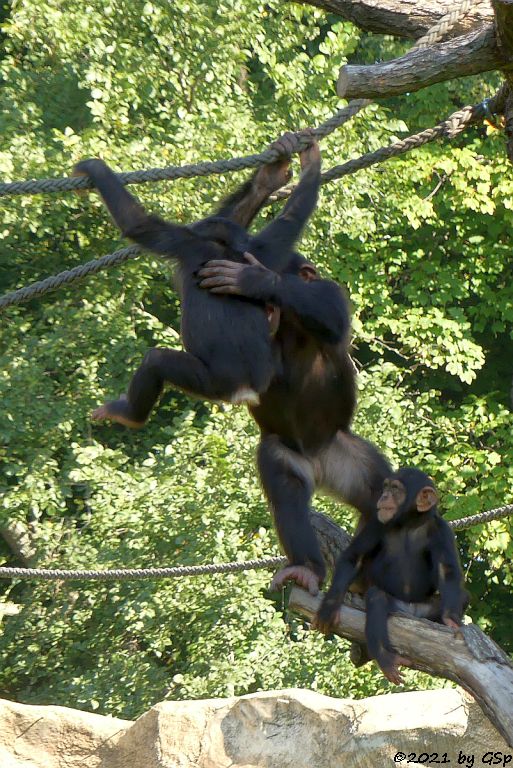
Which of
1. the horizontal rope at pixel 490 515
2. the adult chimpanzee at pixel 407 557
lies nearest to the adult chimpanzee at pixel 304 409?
the adult chimpanzee at pixel 407 557

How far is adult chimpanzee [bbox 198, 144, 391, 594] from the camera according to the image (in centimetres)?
499

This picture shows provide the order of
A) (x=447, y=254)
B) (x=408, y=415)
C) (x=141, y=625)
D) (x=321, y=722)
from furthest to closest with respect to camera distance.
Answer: (x=447, y=254), (x=408, y=415), (x=141, y=625), (x=321, y=722)

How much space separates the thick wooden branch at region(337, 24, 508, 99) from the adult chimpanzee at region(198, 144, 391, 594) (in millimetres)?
702

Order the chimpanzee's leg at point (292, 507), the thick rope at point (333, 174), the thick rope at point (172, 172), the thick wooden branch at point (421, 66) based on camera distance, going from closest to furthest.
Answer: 1. the thick wooden branch at point (421, 66)
2. the thick rope at point (172, 172)
3. the chimpanzee's leg at point (292, 507)
4. the thick rope at point (333, 174)

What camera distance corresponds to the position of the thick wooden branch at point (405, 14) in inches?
208

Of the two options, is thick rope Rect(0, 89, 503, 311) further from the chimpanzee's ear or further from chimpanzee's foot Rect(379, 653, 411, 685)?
chimpanzee's foot Rect(379, 653, 411, 685)

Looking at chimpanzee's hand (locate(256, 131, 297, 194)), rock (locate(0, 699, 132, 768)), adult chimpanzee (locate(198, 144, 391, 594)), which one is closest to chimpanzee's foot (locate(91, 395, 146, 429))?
adult chimpanzee (locate(198, 144, 391, 594))

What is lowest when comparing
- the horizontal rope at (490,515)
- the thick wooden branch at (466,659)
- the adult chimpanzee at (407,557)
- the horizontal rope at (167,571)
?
the thick wooden branch at (466,659)

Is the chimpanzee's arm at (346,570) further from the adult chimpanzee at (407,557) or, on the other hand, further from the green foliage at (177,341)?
the green foliage at (177,341)

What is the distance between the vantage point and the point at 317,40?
1652 cm

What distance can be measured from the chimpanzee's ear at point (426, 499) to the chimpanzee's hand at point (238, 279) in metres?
1.21

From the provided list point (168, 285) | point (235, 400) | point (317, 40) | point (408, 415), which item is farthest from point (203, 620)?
point (317, 40)

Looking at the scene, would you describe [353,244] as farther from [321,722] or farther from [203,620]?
[321,722]

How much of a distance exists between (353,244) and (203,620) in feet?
17.7
